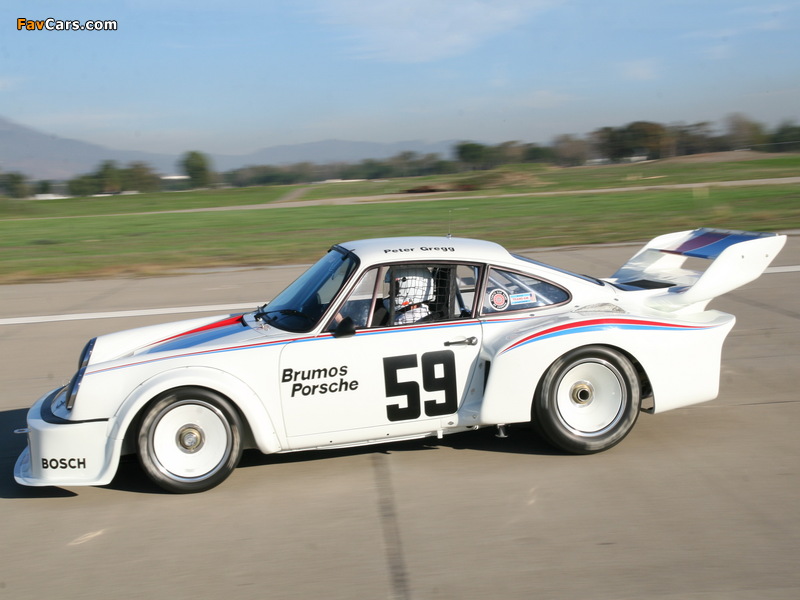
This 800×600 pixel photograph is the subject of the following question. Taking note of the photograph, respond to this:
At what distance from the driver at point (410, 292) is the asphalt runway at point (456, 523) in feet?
3.06

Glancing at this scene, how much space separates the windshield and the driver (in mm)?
297

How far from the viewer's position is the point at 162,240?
2142 centimetres

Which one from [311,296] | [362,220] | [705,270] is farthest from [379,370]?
[362,220]

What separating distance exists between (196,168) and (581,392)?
39.8 metres

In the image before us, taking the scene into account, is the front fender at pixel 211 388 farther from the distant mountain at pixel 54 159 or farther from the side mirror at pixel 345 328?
the distant mountain at pixel 54 159

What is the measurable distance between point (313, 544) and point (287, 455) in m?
1.36

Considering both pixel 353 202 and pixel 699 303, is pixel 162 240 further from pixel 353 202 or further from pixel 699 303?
pixel 699 303

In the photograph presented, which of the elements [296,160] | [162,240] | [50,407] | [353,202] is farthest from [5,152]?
[50,407]

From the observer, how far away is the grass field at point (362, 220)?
691 inches

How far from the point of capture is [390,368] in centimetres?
477

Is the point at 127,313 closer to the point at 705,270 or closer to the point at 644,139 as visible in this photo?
the point at 705,270

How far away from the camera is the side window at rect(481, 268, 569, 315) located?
202 inches

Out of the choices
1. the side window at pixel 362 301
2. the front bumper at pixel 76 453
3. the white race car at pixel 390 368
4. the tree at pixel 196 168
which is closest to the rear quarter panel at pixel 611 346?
the white race car at pixel 390 368

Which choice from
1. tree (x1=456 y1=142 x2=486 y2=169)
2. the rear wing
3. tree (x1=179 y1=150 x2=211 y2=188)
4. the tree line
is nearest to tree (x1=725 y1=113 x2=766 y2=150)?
the tree line
